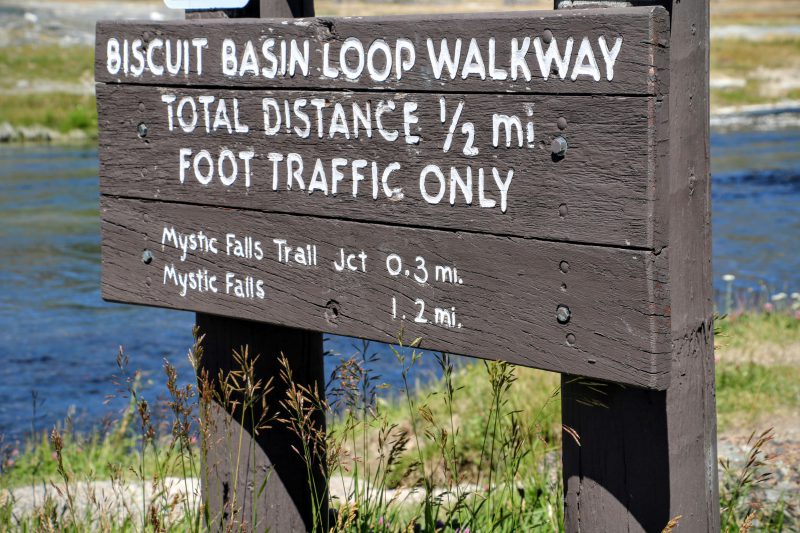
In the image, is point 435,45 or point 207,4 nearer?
point 435,45

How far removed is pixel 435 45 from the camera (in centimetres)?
217

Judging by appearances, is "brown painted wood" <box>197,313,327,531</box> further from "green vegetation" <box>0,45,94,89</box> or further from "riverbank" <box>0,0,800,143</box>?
"green vegetation" <box>0,45,94,89</box>

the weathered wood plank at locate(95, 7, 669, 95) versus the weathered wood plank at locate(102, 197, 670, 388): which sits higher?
the weathered wood plank at locate(95, 7, 669, 95)

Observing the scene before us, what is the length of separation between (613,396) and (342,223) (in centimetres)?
71

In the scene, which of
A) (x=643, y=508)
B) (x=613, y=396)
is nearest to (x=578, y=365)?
(x=613, y=396)

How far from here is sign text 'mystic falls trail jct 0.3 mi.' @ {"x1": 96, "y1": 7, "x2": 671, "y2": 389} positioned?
1955 mm

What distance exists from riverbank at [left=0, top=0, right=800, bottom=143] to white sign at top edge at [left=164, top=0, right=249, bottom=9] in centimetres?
1298

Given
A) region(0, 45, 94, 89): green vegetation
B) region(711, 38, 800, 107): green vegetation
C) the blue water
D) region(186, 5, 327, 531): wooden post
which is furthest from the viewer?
region(711, 38, 800, 107): green vegetation

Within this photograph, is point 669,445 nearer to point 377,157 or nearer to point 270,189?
point 377,157

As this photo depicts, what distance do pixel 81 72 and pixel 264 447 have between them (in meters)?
33.3

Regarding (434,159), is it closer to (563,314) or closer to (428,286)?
(428,286)

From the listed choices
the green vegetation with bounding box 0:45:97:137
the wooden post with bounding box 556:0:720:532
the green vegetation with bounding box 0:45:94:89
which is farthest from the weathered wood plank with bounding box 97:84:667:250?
the green vegetation with bounding box 0:45:94:89

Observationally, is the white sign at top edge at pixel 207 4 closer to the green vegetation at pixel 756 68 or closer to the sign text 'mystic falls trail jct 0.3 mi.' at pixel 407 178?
the sign text 'mystic falls trail jct 0.3 mi.' at pixel 407 178

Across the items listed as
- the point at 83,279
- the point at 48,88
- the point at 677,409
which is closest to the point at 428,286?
the point at 677,409
